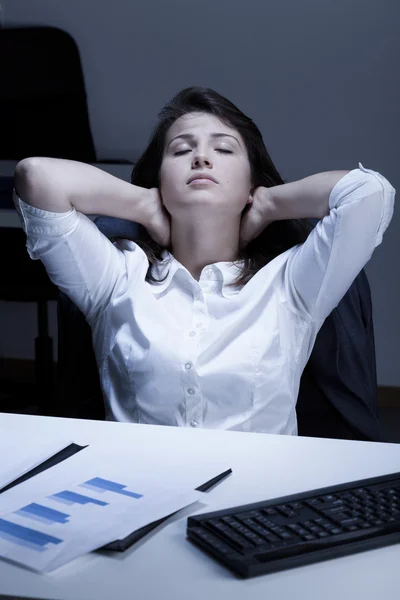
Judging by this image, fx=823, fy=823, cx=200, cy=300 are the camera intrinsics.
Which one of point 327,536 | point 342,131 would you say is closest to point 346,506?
point 327,536

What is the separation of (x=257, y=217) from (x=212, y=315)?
0.26 meters

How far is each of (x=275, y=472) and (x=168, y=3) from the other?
310 cm

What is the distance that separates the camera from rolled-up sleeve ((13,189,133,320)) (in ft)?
4.82

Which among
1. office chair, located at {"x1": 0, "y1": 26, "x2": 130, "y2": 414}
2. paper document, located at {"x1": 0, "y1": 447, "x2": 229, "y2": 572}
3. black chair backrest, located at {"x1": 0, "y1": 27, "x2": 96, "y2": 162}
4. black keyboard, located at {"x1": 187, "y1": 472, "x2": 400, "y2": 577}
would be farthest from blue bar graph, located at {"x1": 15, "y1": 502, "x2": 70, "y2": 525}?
black chair backrest, located at {"x1": 0, "y1": 27, "x2": 96, "y2": 162}

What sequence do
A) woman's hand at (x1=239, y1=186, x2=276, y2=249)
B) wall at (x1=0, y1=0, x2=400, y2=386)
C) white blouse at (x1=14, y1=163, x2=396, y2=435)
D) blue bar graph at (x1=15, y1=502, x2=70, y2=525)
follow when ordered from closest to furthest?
blue bar graph at (x1=15, y1=502, x2=70, y2=525) → white blouse at (x1=14, y1=163, x2=396, y2=435) → woman's hand at (x1=239, y1=186, x2=276, y2=249) → wall at (x1=0, y1=0, x2=400, y2=386)

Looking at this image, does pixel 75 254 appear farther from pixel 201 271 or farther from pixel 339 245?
pixel 339 245

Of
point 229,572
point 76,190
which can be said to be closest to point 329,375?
point 76,190

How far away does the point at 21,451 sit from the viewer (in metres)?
1.06

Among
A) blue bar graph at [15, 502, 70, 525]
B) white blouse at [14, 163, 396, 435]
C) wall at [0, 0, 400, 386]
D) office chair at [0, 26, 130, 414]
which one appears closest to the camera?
blue bar graph at [15, 502, 70, 525]

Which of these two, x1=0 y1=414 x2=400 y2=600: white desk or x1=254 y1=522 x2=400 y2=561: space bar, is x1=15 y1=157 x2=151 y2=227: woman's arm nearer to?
x1=0 y1=414 x2=400 y2=600: white desk

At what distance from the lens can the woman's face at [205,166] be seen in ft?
5.05

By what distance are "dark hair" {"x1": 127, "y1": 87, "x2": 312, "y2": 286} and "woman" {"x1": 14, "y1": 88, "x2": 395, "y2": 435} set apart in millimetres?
12

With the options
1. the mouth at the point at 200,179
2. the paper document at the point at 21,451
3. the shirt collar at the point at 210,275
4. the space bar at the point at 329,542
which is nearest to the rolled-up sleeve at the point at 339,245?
the shirt collar at the point at 210,275

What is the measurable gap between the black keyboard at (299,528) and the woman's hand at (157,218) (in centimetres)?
86
